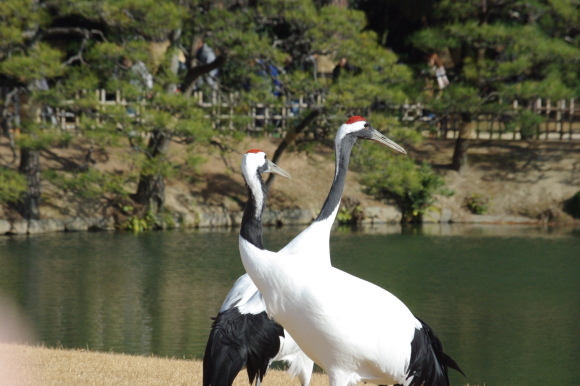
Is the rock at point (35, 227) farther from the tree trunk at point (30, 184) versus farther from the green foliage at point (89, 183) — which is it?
the green foliage at point (89, 183)

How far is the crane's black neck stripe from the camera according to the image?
502cm

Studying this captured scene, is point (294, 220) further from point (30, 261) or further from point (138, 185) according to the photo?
point (30, 261)

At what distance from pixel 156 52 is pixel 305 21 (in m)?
2.74

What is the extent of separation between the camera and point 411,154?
20.0m

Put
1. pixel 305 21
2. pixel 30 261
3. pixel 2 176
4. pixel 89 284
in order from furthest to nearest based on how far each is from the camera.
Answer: pixel 305 21, pixel 2 176, pixel 30 261, pixel 89 284

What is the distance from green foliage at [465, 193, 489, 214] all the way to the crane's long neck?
1386 cm

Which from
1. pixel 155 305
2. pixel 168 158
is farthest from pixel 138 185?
pixel 155 305

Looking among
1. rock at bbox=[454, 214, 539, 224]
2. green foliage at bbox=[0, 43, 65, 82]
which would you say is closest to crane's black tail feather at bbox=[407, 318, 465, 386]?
green foliage at bbox=[0, 43, 65, 82]

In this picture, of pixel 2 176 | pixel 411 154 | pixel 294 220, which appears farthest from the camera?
pixel 411 154

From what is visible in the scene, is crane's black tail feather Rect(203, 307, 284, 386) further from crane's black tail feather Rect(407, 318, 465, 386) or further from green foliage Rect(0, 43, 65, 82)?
green foliage Rect(0, 43, 65, 82)

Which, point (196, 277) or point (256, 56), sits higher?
point (256, 56)

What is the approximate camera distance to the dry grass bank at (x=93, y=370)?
18.7 ft

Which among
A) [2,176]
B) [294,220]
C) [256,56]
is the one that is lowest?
[294,220]

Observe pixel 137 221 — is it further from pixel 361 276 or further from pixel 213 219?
pixel 361 276
